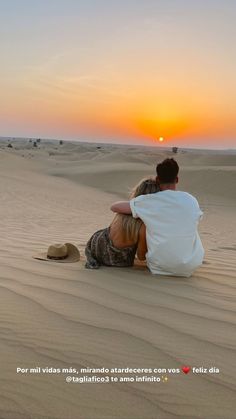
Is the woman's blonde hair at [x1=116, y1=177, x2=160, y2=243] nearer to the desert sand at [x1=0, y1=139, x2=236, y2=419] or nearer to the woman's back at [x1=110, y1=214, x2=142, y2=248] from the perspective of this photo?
the woman's back at [x1=110, y1=214, x2=142, y2=248]

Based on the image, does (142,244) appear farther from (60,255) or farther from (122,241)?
(60,255)

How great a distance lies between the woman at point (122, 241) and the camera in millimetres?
3918

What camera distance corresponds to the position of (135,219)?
3922 millimetres

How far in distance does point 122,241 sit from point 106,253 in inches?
9.2

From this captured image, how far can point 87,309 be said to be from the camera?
2.99 metres

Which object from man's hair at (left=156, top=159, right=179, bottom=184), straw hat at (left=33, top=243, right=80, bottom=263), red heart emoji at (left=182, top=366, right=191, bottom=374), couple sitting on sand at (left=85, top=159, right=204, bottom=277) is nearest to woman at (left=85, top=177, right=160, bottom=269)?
couple sitting on sand at (left=85, top=159, right=204, bottom=277)

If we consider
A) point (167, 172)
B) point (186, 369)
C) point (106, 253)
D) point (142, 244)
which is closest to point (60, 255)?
point (106, 253)

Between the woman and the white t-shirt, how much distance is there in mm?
137

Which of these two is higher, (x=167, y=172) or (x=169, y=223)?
(x=167, y=172)

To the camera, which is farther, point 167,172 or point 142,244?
point 142,244

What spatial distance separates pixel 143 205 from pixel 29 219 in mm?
5134

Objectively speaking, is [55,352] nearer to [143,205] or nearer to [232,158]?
[143,205]

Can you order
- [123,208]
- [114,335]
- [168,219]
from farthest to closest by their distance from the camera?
[123,208] → [168,219] → [114,335]

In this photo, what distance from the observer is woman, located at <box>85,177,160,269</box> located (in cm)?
392
